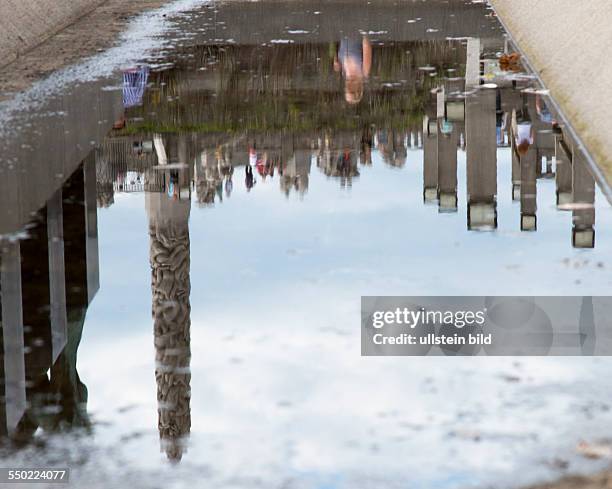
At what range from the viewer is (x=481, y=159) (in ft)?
46.3

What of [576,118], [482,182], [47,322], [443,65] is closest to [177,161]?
[482,182]

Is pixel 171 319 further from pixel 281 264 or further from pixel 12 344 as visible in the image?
pixel 281 264

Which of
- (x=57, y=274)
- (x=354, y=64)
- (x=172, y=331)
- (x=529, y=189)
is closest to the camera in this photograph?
(x=172, y=331)

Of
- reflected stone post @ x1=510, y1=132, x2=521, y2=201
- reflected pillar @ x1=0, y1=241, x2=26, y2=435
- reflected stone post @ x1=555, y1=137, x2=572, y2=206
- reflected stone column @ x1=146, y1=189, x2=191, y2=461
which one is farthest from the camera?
reflected stone post @ x1=510, y1=132, x2=521, y2=201

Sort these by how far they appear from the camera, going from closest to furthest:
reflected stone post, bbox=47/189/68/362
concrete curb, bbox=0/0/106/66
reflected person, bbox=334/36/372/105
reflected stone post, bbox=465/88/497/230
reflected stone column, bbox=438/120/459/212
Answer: reflected stone post, bbox=47/189/68/362 → reflected stone post, bbox=465/88/497/230 → reflected stone column, bbox=438/120/459/212 → reflected person, bbox=334/36/372/105 → concrete curb, bbox=0/0/106/66

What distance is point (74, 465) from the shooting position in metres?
6.48

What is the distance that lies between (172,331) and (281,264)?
1.80m

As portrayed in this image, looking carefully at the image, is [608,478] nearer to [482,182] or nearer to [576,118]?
[482,182]

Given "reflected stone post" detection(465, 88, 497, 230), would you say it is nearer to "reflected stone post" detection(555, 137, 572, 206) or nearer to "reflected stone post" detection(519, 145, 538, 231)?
"reflected stone post" detection(519, 145, 538, 231)

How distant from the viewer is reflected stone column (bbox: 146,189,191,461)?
703 centimetres

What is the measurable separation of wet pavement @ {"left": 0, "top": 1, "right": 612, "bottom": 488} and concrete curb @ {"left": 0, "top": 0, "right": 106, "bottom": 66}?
2.63 metres

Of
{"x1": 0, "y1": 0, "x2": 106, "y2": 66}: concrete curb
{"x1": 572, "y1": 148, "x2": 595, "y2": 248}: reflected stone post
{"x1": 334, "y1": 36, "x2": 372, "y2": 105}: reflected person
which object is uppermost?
{"x1": 0, "y1": 0, "x2": 106, "y2": 66}: concrete curb

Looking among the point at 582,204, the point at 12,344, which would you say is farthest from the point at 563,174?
the point at 12,344

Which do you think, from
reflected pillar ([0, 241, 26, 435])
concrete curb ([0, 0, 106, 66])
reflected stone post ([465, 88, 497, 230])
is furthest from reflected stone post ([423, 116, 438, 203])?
concrete curb ([0, 0, 106, 66])
